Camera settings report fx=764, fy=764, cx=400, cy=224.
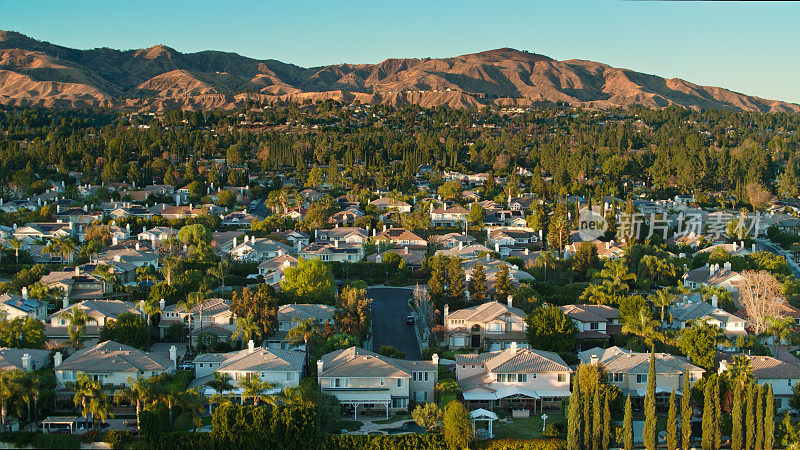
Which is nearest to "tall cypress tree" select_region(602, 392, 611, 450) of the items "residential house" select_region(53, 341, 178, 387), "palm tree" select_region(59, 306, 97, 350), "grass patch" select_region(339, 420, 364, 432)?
"grass patch" select_region(339, 420, 364, 432)

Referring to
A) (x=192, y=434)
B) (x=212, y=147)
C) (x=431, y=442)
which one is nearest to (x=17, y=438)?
(x=192, y=434)

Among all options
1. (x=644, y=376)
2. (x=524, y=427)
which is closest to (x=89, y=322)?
(x=524, y=427)

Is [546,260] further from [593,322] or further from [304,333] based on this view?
[304,333]

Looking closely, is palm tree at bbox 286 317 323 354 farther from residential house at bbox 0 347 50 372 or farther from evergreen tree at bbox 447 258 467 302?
residential house at bbox 0 347 50 372

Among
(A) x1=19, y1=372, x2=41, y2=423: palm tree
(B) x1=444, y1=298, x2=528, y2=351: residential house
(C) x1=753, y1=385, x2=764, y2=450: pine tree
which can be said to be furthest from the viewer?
(B) x1=444, y1=298, x2=528, y2=351: residential house

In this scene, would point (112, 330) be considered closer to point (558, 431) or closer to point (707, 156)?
point (558, 431)

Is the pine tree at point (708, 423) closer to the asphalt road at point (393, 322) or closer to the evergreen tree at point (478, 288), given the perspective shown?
the asphalt road at point (393, 322)
